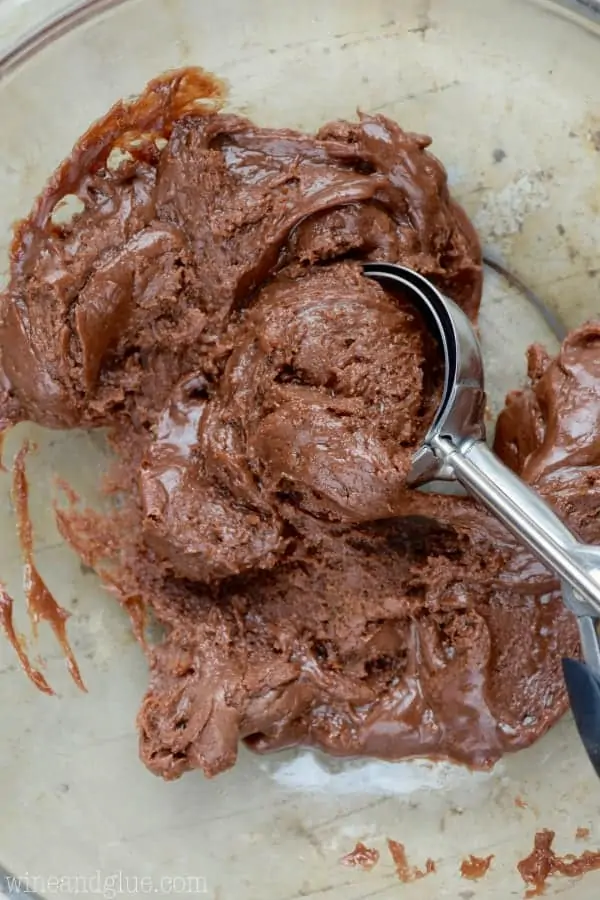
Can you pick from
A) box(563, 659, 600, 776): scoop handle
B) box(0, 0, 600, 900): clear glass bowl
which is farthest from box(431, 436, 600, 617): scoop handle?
box(0, 0, 600, 900): clear glass bowl

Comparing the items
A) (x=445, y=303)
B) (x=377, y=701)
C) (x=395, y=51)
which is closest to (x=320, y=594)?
(x=377, y=701)

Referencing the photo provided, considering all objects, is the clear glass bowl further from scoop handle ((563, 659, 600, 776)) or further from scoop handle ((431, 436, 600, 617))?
scoop handle ((431, 436, 600, 617))

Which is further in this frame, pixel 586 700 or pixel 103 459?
pixel 103 459

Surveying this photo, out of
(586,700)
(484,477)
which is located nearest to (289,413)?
(484,477)

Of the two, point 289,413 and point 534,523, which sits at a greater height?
point 289,413

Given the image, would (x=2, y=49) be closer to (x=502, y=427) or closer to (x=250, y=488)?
(x=250, y=488)

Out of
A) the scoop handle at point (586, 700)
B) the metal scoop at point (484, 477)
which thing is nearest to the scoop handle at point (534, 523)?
the metal scoop at point (484, 477)

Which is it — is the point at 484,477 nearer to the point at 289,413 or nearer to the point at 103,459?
the point at 289,413
